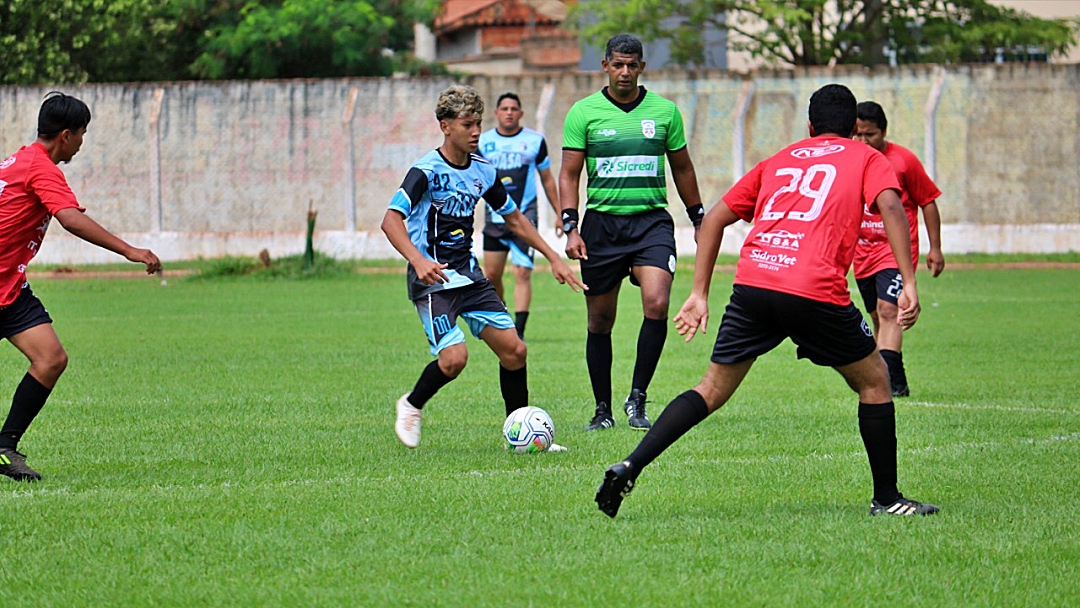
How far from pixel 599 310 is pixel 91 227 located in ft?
10.5

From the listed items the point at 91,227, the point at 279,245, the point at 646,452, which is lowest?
Answer: the point at 279,245

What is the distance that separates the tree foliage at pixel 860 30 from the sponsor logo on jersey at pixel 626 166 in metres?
23.8

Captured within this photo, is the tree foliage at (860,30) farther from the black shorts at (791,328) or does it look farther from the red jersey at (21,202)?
the black shorts at (791,328)

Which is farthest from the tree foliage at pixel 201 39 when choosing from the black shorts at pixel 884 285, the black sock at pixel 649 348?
the black sock at pixel 649 348

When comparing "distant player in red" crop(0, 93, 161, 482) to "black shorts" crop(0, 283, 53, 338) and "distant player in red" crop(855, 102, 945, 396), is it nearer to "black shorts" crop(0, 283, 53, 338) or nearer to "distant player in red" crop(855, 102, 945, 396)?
"black shorts" crop(0, 283, 53, 338)

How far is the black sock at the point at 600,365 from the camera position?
8.62m

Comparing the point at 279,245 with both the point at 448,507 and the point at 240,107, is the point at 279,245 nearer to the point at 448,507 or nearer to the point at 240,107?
the point at 240,107

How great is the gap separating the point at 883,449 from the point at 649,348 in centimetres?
304

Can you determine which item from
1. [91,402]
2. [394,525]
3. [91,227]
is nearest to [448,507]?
[394,525]

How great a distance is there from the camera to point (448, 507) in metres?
5.94

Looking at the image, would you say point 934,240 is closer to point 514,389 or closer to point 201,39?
point 514,389

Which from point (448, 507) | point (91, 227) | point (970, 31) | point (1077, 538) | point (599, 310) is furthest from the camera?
point (970, 31)

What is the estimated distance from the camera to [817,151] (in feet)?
18.8

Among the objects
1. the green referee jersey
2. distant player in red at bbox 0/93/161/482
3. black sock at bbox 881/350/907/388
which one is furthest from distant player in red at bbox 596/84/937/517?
black sock at bbox 881/350/907/388
